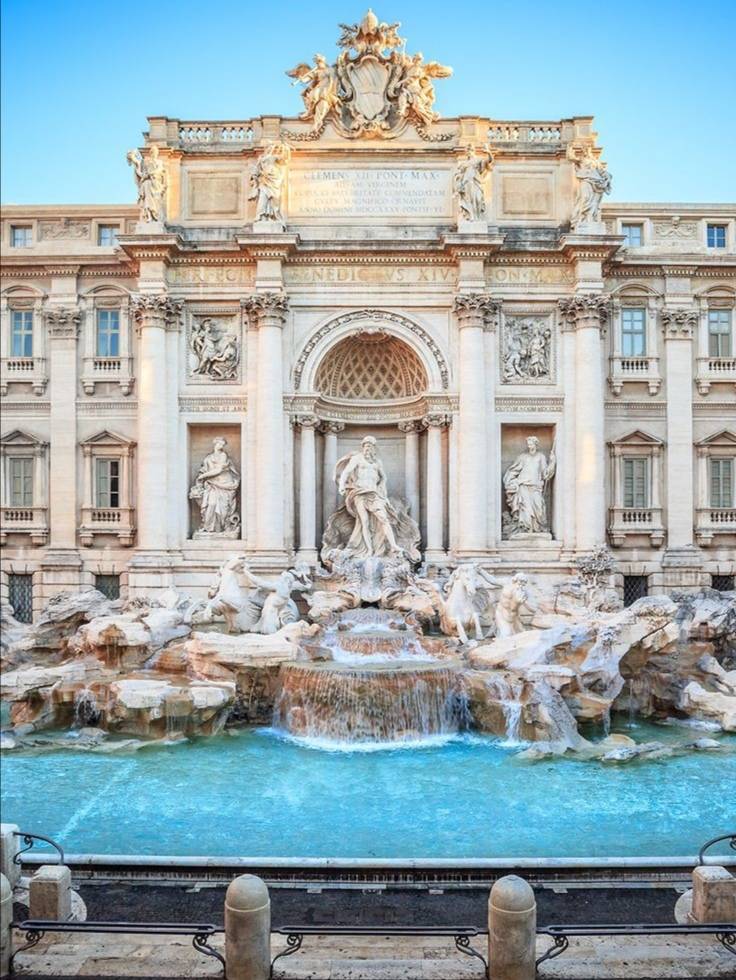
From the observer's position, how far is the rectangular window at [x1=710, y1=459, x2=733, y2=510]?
22.3 metres

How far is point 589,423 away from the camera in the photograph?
2089 centimetres

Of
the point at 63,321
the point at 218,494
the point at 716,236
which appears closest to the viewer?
the point at 218,494

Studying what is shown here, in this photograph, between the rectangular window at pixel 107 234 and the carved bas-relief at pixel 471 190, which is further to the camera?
the rectangular window at pixel 107 234

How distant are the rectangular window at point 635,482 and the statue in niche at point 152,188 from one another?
50.5ft

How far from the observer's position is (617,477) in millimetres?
21953

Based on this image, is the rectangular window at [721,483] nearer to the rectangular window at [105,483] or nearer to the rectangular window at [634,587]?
the rectangular window at [634,587]

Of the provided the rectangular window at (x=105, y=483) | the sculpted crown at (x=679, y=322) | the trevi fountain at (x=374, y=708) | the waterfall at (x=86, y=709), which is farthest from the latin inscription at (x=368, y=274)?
the waterfall at (x=86, y=709)

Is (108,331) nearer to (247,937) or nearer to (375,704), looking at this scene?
(375,704)

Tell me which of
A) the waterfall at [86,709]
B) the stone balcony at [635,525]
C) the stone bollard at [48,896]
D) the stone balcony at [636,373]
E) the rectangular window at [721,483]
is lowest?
the waterfall at [86,709]

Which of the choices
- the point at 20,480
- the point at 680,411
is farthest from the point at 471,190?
the point at 20,480

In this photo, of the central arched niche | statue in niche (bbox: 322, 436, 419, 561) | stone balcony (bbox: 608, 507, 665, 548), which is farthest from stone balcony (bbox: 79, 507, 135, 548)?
stone balcony (bbox: 608, 507, 665, 548)

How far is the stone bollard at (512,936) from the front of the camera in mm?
5273

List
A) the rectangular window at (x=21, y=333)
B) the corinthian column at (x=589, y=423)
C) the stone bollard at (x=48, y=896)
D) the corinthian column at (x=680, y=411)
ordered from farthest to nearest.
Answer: the rectangular window at (x=21, y=333) < the corinthian column at (x=680, y=411) < the corinthian column at (x=589, y=423) < the stone bollard at (x=48, y=896)

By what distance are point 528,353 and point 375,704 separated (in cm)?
1189
